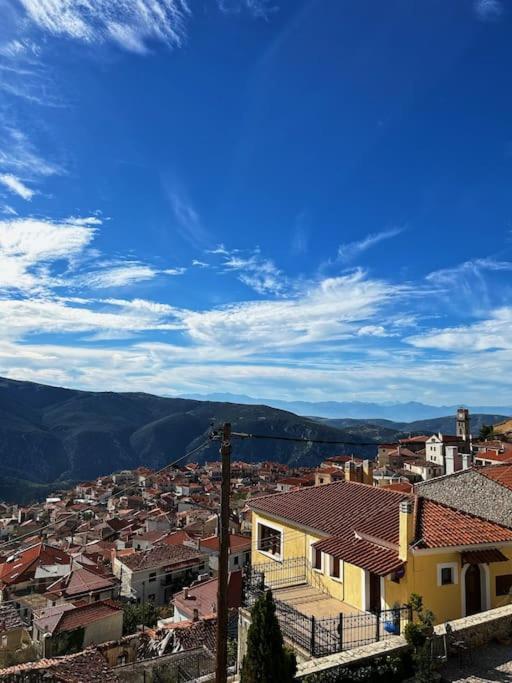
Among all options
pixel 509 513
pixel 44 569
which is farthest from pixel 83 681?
pixel 44 569

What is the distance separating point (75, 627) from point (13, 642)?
3538 millimetres

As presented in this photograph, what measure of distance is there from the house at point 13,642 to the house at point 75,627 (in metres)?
0.67

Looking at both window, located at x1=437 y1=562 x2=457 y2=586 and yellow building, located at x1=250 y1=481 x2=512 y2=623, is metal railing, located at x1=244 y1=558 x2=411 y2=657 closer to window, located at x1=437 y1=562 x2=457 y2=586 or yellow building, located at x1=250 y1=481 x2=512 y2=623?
yellow building, located at x1=250 y1=481 x2=512 y2=623

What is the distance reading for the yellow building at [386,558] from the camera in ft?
42.0

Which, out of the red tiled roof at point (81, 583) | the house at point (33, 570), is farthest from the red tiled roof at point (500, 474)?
the house at point (33, 570)

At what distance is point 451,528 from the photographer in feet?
45.6

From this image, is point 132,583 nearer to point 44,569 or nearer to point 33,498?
point 44,569

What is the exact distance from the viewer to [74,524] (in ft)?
256

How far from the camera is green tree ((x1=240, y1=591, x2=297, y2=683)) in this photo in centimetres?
951

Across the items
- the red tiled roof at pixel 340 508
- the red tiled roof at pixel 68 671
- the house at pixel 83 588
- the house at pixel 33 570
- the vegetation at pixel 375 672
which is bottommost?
the house at pixel 33 570

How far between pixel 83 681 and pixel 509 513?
532 inches

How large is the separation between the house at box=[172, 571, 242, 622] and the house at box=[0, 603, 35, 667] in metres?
7.78

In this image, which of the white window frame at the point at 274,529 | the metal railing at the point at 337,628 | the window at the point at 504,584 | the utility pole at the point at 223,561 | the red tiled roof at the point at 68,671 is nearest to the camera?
the utility pole at the point at 223,561

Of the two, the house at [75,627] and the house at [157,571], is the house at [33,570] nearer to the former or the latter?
the house at [157,571]
